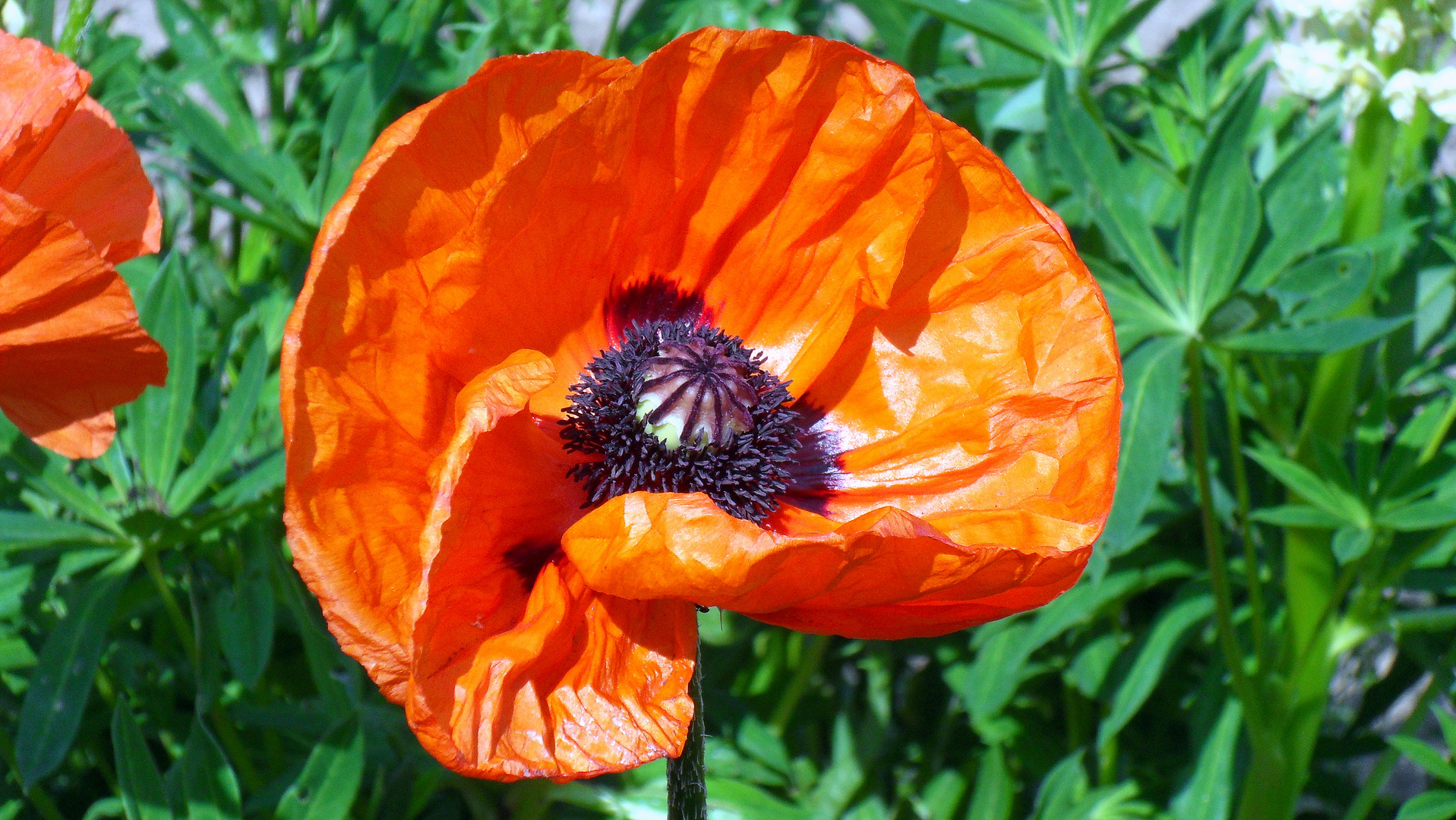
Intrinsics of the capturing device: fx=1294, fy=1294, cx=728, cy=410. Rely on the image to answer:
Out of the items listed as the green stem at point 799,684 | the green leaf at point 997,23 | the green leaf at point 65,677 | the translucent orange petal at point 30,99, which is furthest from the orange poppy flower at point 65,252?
the green stem at point 799,684

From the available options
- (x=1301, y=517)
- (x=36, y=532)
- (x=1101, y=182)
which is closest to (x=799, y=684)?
(x=1301, y=517)

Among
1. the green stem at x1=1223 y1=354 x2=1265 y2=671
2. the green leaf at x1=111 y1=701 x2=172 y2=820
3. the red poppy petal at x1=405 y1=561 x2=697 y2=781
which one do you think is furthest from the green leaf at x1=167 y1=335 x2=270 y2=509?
the green stem at x1=1223 y1=354 x2=1265 y2=671

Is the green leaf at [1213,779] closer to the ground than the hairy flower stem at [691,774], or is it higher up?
higher up

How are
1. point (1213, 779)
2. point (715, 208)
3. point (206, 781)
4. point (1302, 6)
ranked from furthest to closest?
point (1213, 779), point (1302, 6), point (206, 781), point (715, 208)

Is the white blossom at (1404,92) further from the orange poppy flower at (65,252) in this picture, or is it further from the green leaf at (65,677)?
the green leaf at (65,677)

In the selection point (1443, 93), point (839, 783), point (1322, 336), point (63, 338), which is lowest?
point (839, 783)

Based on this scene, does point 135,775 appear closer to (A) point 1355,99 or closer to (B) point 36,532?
(B) point 36,532

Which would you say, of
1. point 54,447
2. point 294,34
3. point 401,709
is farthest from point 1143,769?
point 294,34

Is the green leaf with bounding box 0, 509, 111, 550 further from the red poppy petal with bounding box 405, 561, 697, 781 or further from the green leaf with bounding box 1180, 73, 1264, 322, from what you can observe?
the green leaf with bounding box 1180, 73, 1264, 322
